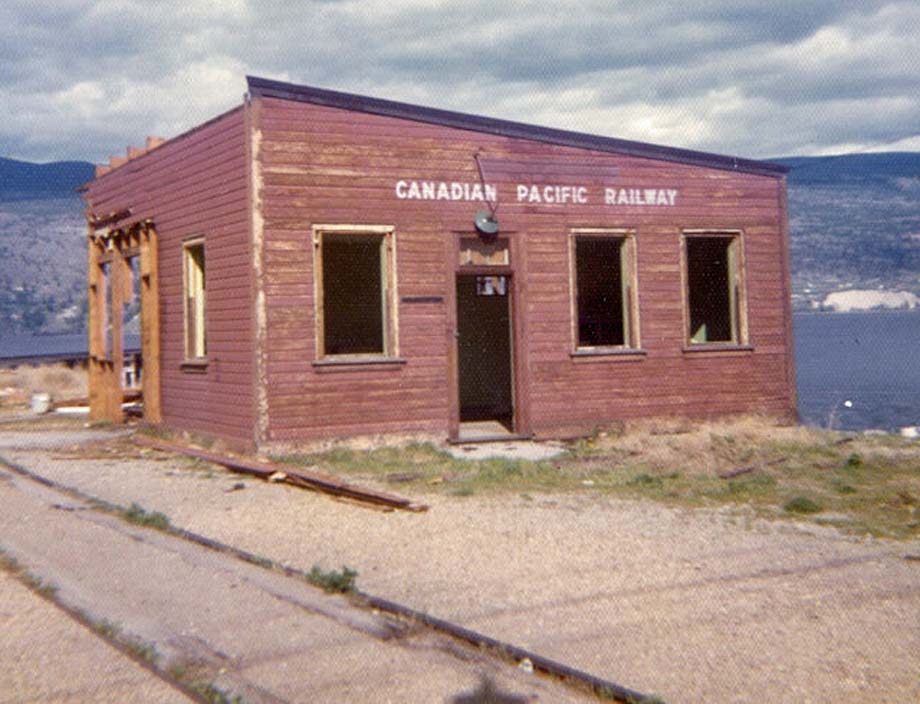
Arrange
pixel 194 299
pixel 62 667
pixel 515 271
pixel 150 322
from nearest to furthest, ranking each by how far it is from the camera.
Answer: pixel 62 667 < pixel 515 271 < pixel 194 299 < pixel 150 322

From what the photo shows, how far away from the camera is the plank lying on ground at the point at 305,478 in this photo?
9.57 m

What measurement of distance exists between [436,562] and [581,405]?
812 centimetres

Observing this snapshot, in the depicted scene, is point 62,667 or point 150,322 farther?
point 150,322

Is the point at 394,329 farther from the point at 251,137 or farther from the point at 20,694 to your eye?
the point at 20,694

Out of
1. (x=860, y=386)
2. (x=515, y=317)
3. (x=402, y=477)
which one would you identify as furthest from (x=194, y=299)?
(x=860, y=386)

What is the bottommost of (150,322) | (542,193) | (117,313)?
(150,322)

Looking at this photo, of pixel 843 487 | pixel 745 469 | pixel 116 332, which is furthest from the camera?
pixel 116 332

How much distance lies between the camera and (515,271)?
14805mm

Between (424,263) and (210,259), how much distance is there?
3.01m

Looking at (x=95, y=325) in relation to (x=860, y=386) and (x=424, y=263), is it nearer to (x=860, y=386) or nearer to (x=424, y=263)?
(x=424, y=263)

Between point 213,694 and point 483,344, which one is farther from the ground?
point 483,344

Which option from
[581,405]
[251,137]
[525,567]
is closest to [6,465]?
[251,137]

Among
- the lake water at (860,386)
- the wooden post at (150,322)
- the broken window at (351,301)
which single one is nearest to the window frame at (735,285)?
the lake water at (860,386)

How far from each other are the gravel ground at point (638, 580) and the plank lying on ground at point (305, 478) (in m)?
0.19
